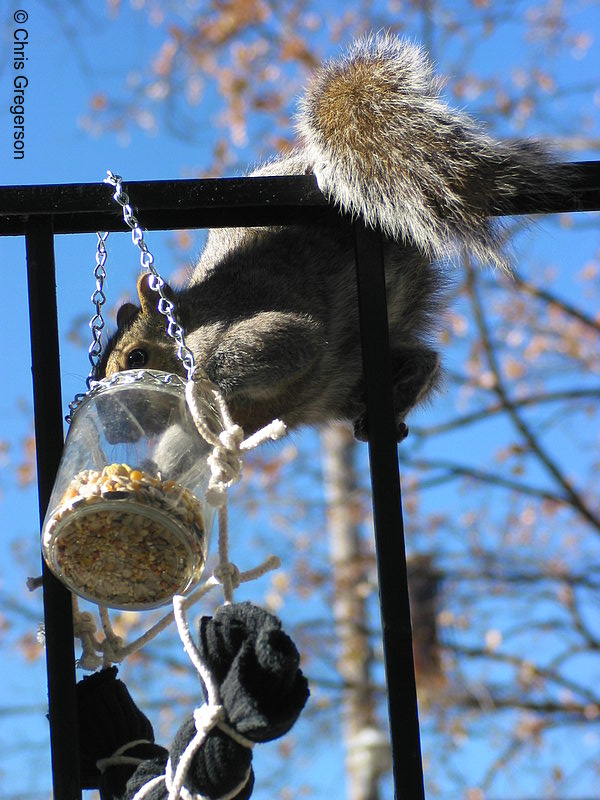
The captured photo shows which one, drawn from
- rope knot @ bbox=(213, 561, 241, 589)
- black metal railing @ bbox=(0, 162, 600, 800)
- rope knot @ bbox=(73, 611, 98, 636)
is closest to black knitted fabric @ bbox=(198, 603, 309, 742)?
rope knot @ bbox=(213, 561, 241, 589)

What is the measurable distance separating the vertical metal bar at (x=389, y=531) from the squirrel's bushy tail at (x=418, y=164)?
1.36 ft

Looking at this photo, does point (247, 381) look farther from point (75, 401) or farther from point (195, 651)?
point (195, 651)

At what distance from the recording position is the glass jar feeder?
4.40 ft

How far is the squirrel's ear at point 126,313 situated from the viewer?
10.0 feet

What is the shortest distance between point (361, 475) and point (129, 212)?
590 centimetres

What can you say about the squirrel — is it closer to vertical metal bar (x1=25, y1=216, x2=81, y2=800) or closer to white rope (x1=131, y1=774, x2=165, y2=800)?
vertical metal bar (x1=25, y1=216, x2=81, y2=800)

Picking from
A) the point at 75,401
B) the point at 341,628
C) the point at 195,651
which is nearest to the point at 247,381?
the point at 75,401

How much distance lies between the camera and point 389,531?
4.45 feet

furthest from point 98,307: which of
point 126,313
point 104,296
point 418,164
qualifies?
point 126,313

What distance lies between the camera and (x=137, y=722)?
1381mm

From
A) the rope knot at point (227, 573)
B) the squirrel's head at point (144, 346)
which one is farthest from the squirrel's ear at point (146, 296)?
the rope knot at point (227, 573)

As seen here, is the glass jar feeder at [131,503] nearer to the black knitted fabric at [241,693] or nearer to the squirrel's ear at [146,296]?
the black knitted fabric at [241,693]

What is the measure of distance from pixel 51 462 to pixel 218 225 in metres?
0.42

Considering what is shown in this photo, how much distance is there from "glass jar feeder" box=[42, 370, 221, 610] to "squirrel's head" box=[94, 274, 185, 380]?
1317mm
